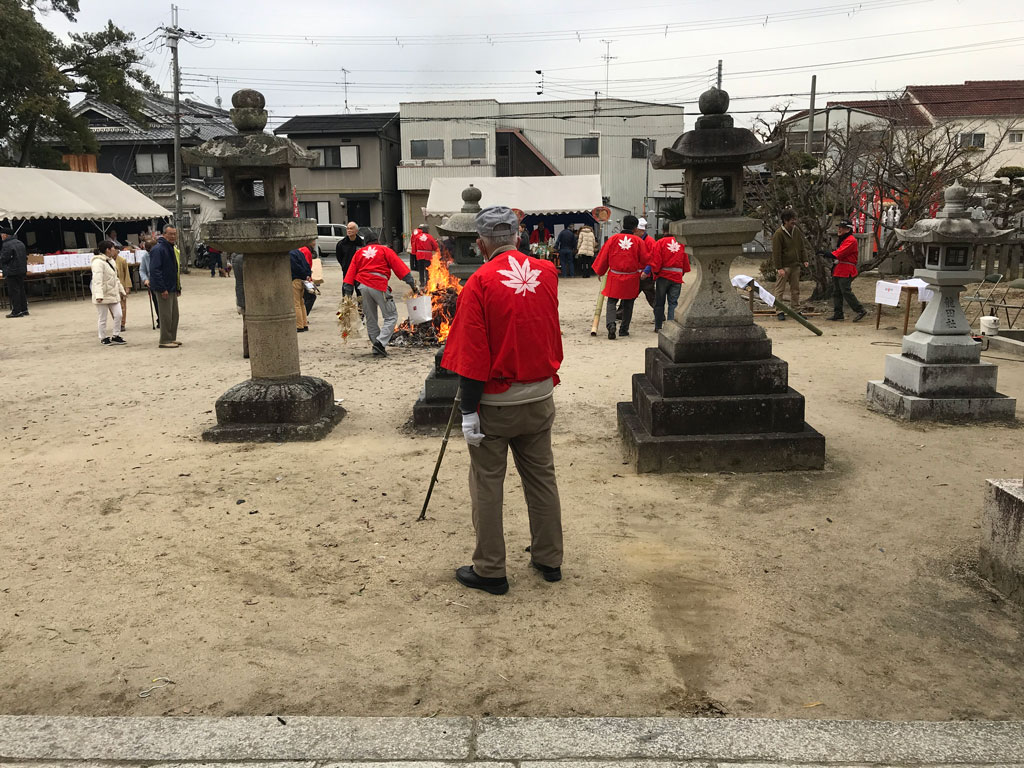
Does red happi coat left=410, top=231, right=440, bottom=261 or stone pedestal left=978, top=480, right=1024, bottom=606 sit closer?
stone pedestal left=978, top=480, right=1024, bottom=606

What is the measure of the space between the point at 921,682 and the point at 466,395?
7.32ft

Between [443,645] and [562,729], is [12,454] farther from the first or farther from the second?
[562,729]

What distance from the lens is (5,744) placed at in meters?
2.72

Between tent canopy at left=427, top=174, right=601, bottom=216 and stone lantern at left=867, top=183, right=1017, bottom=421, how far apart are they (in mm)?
17601

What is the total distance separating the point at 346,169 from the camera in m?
37.0

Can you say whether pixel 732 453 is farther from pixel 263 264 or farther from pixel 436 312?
pixel 436 312

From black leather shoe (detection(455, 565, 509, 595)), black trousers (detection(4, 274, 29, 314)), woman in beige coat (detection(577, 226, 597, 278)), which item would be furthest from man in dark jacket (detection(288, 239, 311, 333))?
woman in beige coat (detection(577, 226, 597, 278))

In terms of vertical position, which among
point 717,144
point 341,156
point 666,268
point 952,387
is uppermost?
point 341,156

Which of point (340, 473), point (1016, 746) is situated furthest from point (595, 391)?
point (1016, 746)

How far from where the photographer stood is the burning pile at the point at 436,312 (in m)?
10.2

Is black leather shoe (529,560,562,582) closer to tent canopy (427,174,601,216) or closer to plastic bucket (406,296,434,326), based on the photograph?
plastic bucket (406,296,434,326)

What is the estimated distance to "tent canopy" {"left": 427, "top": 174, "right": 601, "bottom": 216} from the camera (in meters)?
24.3

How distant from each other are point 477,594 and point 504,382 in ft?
3.54

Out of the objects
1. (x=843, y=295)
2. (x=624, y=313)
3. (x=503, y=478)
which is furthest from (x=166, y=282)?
(x=843, y=295)
